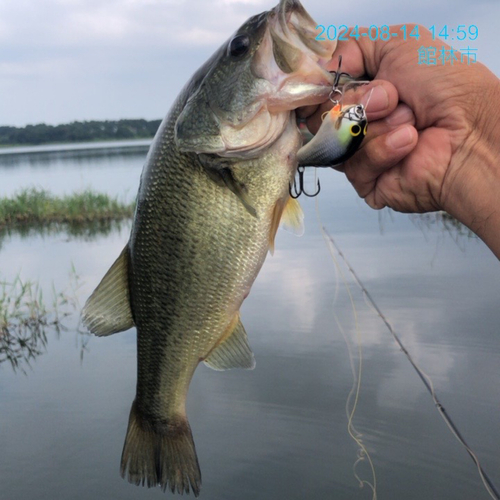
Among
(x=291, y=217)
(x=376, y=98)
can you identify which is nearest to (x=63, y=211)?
(x=291, y=217)

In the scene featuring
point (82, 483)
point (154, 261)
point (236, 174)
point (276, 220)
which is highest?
point (236, 174)

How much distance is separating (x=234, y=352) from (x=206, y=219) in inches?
24.3

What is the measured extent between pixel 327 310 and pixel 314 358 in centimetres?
147

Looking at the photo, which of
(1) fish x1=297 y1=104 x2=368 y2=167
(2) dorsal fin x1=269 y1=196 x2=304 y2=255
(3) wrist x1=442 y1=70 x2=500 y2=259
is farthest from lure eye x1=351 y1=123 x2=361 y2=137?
(3) wrist x1=442 y1=70 x2=500 y2=259

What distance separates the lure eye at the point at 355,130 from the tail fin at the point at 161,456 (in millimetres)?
1483

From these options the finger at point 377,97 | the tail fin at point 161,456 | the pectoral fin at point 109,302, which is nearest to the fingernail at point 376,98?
the finger at point 377,97

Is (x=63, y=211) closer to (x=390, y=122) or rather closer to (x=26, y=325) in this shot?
(x=26, y=325)

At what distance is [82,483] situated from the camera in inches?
195

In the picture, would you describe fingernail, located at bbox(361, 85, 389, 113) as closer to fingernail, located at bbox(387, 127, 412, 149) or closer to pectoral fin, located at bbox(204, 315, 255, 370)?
fingernail, located at bbox(387, 127, 412, 149)

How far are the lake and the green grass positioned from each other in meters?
6.18

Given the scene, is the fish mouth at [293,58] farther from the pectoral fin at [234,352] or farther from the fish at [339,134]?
the pectoral fin at [234,352]

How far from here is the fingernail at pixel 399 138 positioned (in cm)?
207

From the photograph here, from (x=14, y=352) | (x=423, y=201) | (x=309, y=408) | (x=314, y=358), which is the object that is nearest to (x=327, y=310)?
(x=314, y=358)

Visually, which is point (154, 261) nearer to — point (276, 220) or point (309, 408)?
point (276, 220)
